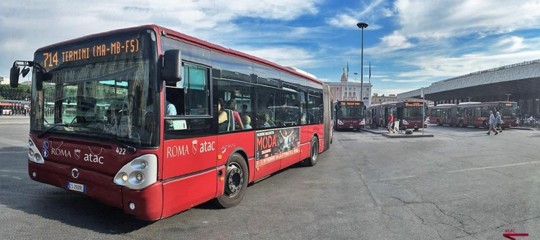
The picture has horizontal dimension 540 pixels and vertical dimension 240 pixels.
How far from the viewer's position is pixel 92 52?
17.0 feet

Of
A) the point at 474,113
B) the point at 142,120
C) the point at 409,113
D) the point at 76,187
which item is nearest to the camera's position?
the point at 142,120

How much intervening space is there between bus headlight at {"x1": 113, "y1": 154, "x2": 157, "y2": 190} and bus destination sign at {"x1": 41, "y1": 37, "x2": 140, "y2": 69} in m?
1.38

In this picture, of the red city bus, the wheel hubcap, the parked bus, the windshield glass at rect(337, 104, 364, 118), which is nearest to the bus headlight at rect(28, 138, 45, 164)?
the wheel hubcap

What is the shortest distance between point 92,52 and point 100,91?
23.4 inches

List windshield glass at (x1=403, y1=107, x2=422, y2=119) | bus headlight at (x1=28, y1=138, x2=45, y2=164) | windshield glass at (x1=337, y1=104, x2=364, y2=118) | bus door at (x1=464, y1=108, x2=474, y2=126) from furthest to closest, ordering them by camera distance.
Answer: bus door at (x1=464, y1=108, x2=474, y2=126)
windshield glass at (x1=337, y1=104, x2=364, y2=118)
windshield glass at (x1=403, y1=107, x2=422, y2=119)
bus headlight at (x1=28, y1=138, x2=45, y2=164)

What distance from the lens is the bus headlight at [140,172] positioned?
453 centimetres

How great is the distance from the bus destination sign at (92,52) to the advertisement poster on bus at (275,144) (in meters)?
3.28

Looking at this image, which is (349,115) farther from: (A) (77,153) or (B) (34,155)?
(A) (77,153)

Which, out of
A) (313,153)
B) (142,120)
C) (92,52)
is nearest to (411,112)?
(313,153)

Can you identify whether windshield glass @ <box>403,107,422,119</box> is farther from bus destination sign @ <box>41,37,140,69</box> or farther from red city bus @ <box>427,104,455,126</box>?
bus destination sign @ <box>41,37,140,69</box>

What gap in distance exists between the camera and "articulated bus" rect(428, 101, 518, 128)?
34.3 metres

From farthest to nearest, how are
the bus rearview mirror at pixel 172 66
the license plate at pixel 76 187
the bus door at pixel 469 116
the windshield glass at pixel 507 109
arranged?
the bus door at pixel 469 116 < the windshield glass at pixel 507 109 < the license plate at pixel 76 187 < the bus rearview mirror at pixel 172 66

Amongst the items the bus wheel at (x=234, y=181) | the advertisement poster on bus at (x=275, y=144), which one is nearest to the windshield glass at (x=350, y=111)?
the advertisement poster on bus at (x=275, y=144)

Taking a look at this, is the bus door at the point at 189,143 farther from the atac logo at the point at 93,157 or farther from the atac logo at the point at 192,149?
the atac logo at the point at 93,157
